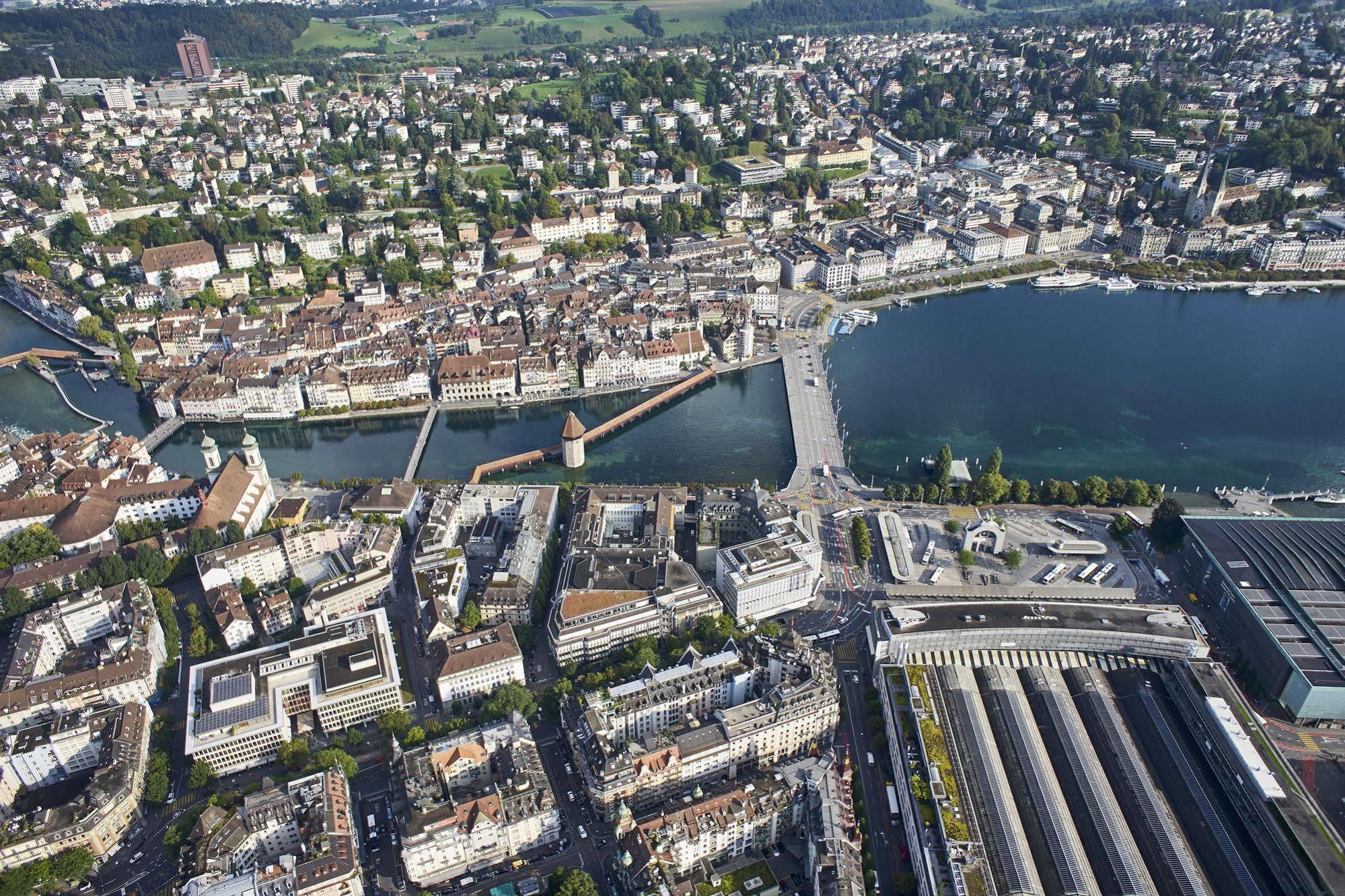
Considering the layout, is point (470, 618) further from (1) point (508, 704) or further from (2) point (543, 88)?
(2) point (543, 88)

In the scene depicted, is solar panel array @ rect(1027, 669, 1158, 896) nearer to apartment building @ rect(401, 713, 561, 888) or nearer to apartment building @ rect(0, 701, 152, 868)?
apartment building @ rect(401, 713, 561, 888)

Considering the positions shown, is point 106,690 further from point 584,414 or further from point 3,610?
point 584,414

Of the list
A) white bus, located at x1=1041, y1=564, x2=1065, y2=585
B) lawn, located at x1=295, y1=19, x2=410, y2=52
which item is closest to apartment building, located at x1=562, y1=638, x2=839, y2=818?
white bus, located at x1=1041, y1=564, x2=1065, y2=585

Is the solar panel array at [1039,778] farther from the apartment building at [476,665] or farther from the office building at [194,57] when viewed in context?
the office building at [194,57]

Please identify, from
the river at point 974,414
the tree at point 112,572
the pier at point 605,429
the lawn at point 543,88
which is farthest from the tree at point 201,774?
the lawn at point 543,88

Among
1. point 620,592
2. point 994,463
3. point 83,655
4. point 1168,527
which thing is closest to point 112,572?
point 83,655
